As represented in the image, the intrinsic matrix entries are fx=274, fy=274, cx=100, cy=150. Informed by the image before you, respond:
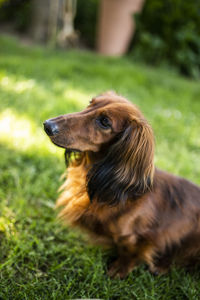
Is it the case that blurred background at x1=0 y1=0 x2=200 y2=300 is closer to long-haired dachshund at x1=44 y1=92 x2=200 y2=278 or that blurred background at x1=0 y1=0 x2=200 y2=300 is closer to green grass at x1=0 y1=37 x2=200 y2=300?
green grass at x1=0 y1=37 x2=200 y2=300

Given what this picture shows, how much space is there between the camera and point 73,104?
4051 mm

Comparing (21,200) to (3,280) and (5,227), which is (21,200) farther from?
(3,280)

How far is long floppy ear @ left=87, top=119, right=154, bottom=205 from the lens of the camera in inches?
68.7

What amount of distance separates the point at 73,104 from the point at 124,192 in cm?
252

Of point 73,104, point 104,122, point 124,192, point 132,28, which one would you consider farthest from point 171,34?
point 124,192

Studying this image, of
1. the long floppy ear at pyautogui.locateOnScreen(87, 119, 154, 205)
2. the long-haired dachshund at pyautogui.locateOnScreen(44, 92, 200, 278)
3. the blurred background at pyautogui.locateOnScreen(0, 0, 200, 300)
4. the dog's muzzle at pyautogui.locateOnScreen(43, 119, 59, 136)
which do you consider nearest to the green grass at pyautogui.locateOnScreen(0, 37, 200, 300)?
the blurred background at pyautogui.locateOnScreen(0, 0, 200, 300)

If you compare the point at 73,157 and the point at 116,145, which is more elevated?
the point at 116,145

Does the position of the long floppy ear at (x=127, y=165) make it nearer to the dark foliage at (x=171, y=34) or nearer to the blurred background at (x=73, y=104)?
the blurred background at (x=73, y=104)

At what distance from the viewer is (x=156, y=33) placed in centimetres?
732

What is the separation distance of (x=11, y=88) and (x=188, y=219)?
3.31 metres

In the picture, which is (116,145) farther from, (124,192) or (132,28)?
(132,28)

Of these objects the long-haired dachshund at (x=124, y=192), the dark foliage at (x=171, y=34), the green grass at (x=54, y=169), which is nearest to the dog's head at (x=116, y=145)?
the long-haired dachshund at (x=124, y=192)

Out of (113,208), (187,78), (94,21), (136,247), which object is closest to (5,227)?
(113,208)

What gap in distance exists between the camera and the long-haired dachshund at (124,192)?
5.75 ft
